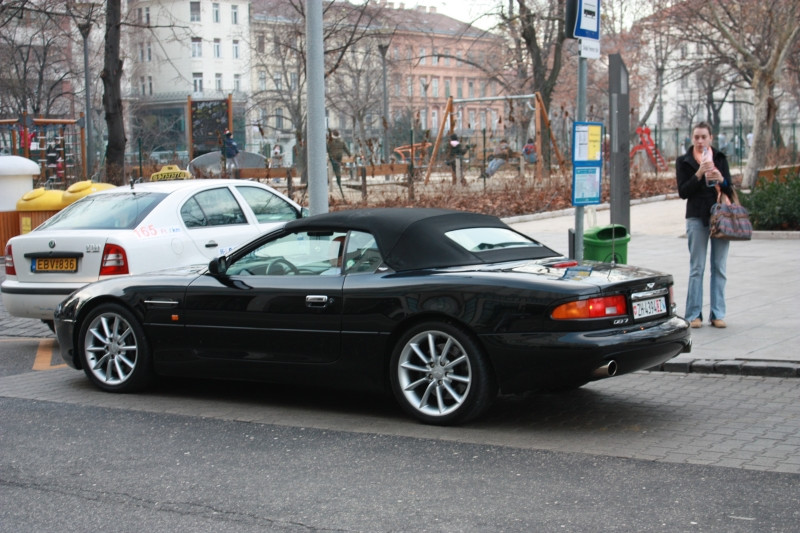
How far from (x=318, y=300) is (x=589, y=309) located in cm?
177

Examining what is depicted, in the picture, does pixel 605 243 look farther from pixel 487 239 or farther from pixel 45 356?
pixel 45 356

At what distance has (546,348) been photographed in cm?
629

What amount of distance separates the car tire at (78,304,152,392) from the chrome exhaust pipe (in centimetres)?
335

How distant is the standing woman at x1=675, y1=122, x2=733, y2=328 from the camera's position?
375 inches

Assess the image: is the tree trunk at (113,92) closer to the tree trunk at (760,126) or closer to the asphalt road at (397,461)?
the tree trunk at (760,126)

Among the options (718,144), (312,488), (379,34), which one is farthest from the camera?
(718,144)

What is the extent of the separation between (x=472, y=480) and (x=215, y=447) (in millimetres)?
1685

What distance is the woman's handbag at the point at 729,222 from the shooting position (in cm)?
923

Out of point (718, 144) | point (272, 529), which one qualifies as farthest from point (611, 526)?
point (718, 144)

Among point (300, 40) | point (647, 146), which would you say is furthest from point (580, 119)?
point (300, 40)

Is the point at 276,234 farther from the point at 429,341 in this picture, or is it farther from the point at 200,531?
the point at 200,531

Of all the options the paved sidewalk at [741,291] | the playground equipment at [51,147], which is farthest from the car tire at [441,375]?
the playground equipment at [51,147]

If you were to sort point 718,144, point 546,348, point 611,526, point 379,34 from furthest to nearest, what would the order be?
point 718,144
point 379,34
point 546,348
point 611,526

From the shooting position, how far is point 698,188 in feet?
31.3
